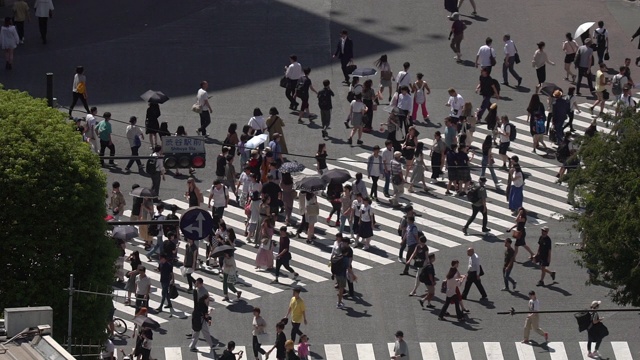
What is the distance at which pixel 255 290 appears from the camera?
43.5 metres

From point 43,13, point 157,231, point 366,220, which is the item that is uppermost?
point 43,13

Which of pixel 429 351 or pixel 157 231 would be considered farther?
pixel 157 231

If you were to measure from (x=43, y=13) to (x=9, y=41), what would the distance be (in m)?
2.81

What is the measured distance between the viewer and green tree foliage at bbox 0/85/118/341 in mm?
35031

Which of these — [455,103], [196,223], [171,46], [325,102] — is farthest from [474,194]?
[171,46]

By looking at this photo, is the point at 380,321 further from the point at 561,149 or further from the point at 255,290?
the point at 561,149

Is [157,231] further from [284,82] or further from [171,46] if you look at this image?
[171,46]

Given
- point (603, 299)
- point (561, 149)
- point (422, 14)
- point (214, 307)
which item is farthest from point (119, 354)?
point (422, 14)

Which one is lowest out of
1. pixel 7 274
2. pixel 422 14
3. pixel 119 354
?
pixel 119 354

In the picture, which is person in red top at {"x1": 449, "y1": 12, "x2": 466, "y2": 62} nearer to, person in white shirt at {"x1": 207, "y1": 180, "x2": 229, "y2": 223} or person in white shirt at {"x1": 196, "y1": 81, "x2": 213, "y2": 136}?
person in white shirt at {"x1": 196, "y1": 81, "x2": 213, "y2": 136}

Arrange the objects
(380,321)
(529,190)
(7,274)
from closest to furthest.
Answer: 1. (7,274)
2. (380,321)
3. (529,190)

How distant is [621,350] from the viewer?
41656 millimetres

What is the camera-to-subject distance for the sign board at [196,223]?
38.9 metres

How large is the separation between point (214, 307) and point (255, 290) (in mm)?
1356
